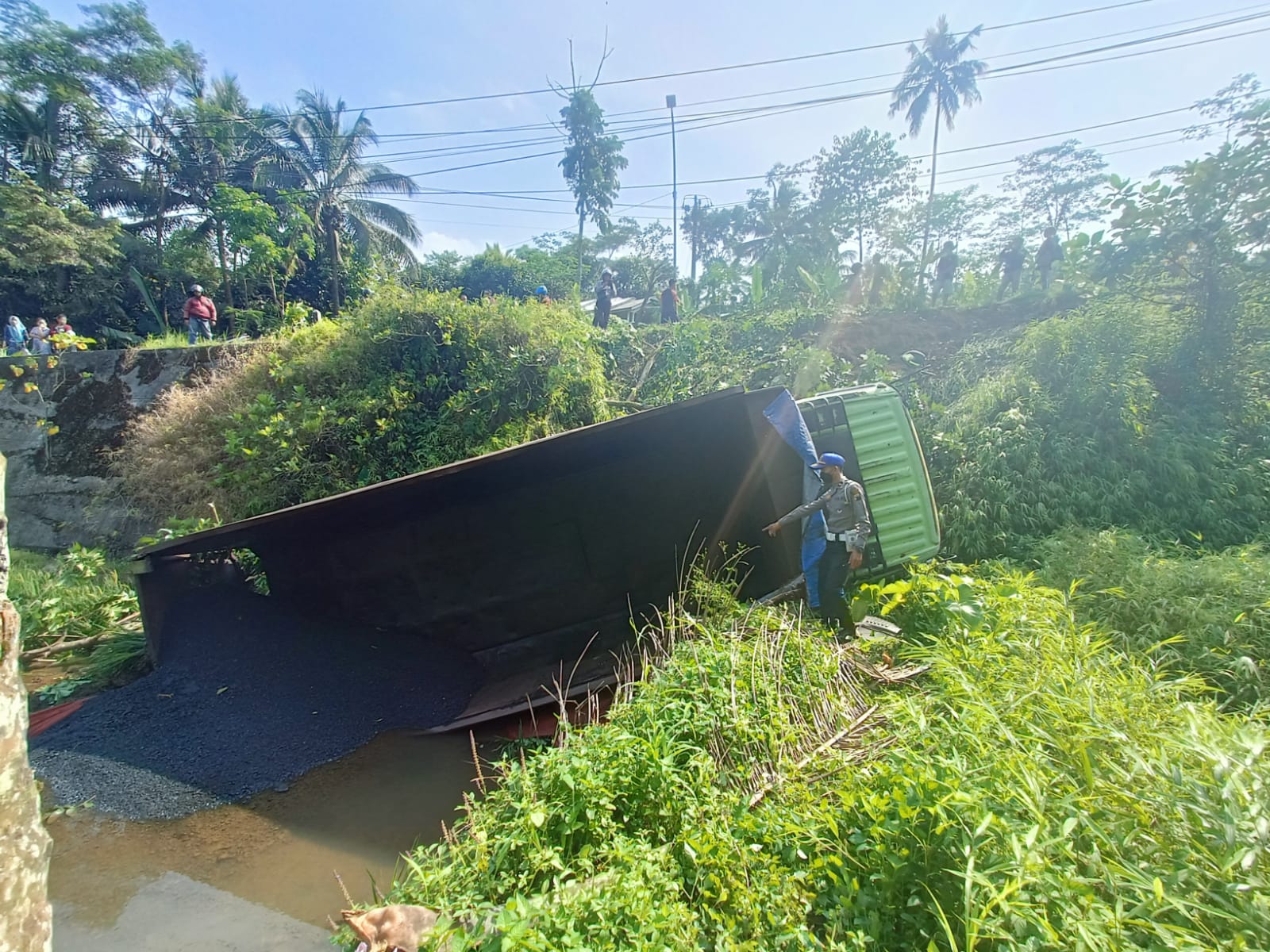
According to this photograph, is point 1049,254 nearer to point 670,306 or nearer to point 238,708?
point 670,306

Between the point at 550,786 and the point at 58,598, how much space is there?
7.27m

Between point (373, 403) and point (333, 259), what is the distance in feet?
42.1

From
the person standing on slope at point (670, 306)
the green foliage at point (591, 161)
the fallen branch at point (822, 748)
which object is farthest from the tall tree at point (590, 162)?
the fallen branch at point (822, 748)

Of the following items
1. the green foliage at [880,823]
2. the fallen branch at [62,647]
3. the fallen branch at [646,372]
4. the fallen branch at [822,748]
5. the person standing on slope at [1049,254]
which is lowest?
the fallen branch at [62,647]

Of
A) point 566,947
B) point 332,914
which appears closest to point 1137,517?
point 566,947

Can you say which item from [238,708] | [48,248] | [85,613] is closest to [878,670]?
[238,708]

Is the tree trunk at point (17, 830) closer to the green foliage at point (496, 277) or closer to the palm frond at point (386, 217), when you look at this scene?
the green foliage at point (496, 277)

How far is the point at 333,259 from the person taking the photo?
17.0 m

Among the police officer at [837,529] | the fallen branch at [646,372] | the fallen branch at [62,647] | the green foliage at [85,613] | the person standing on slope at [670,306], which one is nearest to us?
the police officer at [837,529]

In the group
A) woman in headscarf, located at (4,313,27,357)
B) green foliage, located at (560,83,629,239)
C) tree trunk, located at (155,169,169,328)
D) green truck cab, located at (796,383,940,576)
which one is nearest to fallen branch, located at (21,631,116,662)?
green truck cab, located at (796,383,940,576)

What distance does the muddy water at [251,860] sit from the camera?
9.08 feet

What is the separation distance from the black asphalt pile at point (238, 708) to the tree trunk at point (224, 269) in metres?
11.3

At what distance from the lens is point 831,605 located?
4.55 meters

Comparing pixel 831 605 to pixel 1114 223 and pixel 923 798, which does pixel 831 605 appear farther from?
pixel 1114 223
